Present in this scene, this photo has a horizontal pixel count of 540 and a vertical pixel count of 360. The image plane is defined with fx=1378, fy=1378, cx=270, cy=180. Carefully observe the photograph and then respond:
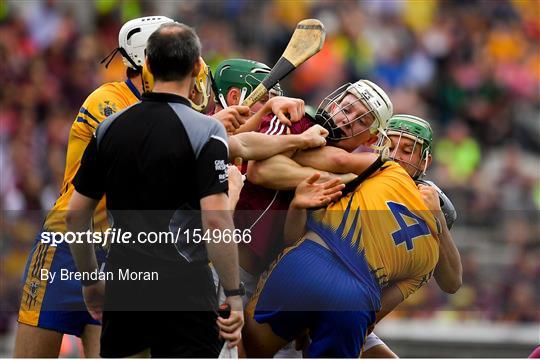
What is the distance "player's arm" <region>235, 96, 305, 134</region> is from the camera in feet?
23.1

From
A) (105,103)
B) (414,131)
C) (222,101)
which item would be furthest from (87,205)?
(414,131)

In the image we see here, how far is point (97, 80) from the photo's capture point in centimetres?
1559

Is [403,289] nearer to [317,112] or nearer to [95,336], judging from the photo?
[317,112]

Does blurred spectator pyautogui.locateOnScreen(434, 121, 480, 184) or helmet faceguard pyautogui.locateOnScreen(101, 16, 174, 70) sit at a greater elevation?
helmet faceguard pyautogui.locateOnScreen(101, 16, 174, 70)

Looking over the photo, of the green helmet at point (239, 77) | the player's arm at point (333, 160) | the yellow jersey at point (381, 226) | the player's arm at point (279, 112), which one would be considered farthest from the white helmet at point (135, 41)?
the yellow jersey at point (381, 226)

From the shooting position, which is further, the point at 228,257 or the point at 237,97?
the point at 237,97

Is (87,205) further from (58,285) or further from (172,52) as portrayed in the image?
(58,285)

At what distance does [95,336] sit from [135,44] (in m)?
1.59

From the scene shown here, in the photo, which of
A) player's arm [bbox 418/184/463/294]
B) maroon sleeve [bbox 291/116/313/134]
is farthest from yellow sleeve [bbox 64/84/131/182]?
player's arm [bbox 418/184/463/294]

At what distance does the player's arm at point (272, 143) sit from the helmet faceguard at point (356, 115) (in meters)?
0.18

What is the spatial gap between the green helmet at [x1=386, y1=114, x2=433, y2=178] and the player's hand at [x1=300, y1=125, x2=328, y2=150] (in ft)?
2.27

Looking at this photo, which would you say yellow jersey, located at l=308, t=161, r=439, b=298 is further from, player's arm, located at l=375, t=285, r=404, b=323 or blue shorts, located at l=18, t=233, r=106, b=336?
blue shorts, located at l=18, t=233, r=106, b=336

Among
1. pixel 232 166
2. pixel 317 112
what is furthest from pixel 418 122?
pixel 232 166

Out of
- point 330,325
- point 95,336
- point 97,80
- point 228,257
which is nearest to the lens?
point 228,257
